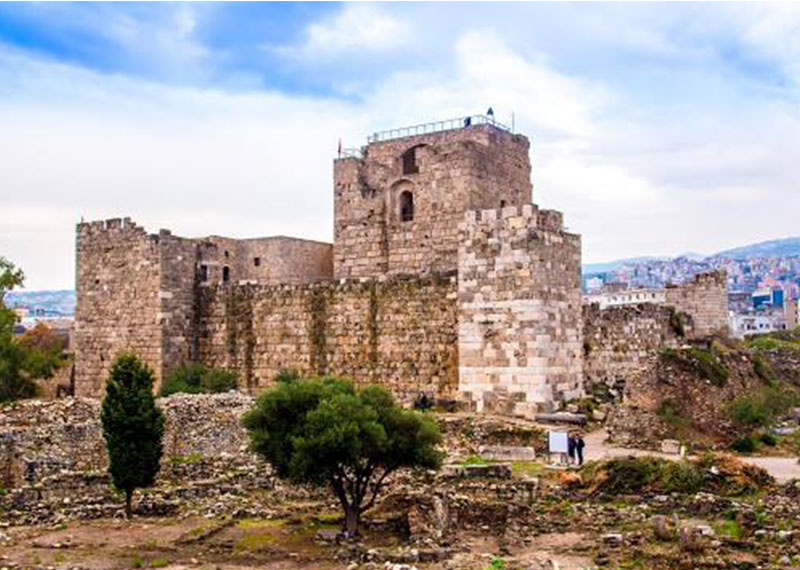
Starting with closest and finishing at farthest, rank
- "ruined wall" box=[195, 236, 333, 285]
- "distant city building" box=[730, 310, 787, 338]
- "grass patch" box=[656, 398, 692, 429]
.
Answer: "grass patch" box=[656, 398, 692, 429] < "ruined wall" box=[195, 236, 333, 285] < "distant city building" box=[730, 310, 787, 338]

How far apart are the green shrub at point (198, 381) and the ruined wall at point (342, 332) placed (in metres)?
0.63

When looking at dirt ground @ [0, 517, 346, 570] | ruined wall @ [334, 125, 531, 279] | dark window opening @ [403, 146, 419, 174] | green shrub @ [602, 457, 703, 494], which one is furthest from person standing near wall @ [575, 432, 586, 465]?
dark window opening @ [403, 146, 419, 174]

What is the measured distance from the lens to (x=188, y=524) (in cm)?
1991

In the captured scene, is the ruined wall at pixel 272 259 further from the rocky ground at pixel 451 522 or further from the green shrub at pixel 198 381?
the rocky ground at pixel 451 522

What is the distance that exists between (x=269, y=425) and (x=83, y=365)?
1944cm

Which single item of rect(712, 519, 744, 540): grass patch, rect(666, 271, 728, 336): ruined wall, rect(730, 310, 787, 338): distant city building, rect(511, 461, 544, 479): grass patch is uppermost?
rect(730, 310, 787, 338): distant city building

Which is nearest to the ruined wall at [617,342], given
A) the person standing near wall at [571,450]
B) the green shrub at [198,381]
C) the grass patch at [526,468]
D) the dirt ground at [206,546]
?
the person standing near wall at [571,450]

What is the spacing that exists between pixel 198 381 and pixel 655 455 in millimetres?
16705

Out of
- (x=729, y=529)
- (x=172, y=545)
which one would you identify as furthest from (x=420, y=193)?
(x=729, y=529)

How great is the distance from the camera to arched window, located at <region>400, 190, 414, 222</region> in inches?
1527

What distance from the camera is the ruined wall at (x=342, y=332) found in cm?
3056

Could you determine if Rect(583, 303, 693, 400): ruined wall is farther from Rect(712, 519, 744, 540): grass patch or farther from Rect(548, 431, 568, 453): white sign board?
Rect(712, 519, 744, 540): grass patch

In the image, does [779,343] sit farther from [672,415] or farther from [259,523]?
[259,523]

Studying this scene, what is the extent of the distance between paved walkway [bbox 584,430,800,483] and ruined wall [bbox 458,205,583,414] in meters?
1.69
